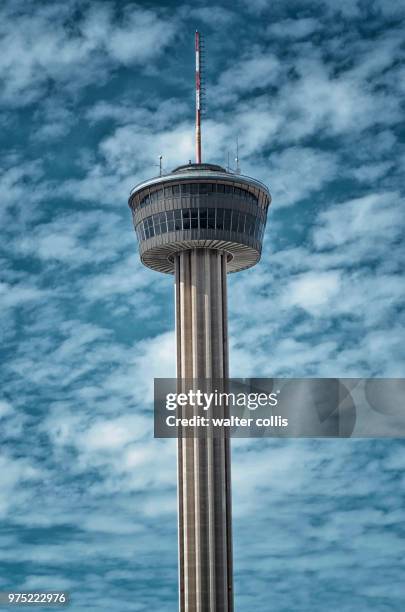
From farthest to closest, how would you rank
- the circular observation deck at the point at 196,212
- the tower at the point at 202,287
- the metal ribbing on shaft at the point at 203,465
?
the circular observation deck at the point at 196,212
the tower at the point at 202,287
the metal ribbing on shaft at the point at 203,465

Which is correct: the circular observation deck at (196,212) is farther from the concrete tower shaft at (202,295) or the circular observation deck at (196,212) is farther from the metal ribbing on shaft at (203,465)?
the metal ribbing on shaft at (203,465)


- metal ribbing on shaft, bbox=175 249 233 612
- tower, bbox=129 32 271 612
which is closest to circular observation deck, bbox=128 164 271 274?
tower, bbox=129 32 271 612

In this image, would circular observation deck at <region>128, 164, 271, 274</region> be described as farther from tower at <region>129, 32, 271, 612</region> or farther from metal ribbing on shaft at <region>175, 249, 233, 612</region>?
metal ribbing on shaft at <region>175, 249, 233, 612</region>

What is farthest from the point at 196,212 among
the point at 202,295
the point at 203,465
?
the point at 203,465

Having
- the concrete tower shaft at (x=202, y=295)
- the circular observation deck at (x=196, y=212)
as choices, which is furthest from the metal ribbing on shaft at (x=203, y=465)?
the circular observation deck at (x=196, y=212)

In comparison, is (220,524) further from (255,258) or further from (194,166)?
(194,166)

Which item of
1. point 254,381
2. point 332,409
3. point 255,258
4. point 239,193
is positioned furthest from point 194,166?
point 332,409

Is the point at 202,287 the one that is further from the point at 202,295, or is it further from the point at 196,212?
the point at 196,212
